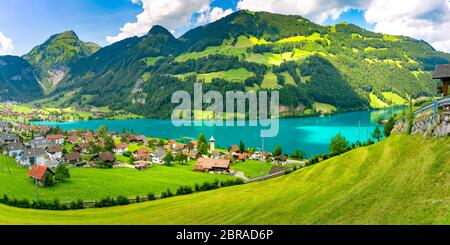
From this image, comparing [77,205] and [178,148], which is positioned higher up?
[178,148]

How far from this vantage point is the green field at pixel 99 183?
47062 millimetres

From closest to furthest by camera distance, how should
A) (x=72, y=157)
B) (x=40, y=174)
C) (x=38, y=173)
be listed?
(x=40, y=174) < (x=38, y=173) < (x=72, y=157)

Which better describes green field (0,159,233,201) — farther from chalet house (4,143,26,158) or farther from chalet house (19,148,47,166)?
chalet house (4,143,26,158)

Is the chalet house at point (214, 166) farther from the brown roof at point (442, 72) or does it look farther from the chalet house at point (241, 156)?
the brown roof at point (442, 72)

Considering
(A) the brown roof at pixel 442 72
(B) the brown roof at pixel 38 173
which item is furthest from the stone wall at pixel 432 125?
(B) the brown roof at pixel 38 173

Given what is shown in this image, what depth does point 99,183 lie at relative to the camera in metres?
53.9

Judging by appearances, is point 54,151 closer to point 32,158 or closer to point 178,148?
point 32,158

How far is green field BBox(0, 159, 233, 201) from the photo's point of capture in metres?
47.1

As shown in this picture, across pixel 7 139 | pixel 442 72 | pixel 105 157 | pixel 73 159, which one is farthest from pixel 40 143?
pixel 442 72

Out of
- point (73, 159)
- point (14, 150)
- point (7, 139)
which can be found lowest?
point (73, 159)

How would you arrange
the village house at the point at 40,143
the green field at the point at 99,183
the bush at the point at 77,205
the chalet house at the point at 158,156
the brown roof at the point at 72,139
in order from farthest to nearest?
1. the brown roof at the point at 72,139
2. the village house at the point at 40,143
3. the chalet house at the point at 158,156
4. the green field at the point at 99,183
5. the bush at the point at 77,205
